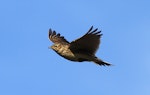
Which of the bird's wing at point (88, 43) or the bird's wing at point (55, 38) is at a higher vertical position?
the bird's wing at point (55, 38)

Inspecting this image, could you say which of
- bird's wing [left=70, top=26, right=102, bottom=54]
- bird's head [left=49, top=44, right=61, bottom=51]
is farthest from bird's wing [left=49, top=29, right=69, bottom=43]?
bird's wing [left=70, top=26, right=102, bottom=54]

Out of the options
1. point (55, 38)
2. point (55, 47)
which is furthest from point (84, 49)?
point (55, 38)

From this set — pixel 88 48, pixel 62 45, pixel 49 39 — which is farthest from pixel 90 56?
pixel 49 39

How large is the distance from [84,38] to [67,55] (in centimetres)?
127

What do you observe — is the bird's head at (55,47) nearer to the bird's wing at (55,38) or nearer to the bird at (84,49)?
the bird at (84,49)

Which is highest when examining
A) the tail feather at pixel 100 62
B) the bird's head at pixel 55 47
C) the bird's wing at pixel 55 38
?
the bird's wing at pixel 55 38

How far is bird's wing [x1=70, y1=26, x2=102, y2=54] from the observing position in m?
22.0

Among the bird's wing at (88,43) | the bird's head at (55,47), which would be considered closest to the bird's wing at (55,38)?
the bird's head at (55,47)

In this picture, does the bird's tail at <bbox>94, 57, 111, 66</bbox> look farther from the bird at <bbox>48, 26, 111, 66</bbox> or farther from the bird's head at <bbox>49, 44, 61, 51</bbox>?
the bird's head at <bbox>49, 44, 61, 51</bbox>

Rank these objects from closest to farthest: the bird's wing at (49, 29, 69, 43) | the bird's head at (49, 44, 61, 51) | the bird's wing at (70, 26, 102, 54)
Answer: the bird's wing at (70, 26, 102, 54) < the bird's head at (49, 44, 61, 51) < the bird's wing at (49, 29, 69, 43)

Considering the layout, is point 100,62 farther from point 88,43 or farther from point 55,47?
point 55,47

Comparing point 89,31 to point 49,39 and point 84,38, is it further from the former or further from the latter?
point 49,39

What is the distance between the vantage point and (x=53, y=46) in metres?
24.5

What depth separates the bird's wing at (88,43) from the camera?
22.0 meters
